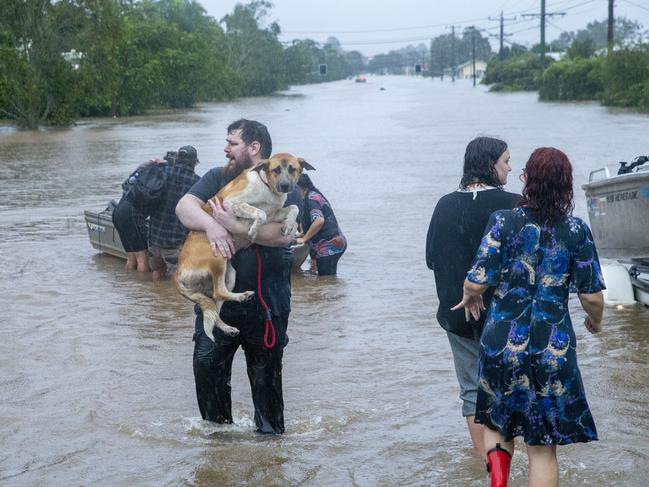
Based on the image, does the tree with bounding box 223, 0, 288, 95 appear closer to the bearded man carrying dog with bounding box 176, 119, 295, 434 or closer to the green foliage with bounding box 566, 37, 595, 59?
the green foliage with bounding box 566, 37, 595, 59

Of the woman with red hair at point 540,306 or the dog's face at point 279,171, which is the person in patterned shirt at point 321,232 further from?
→ the woman with red hair at point 540,306

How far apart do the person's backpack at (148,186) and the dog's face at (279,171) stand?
4.39 m

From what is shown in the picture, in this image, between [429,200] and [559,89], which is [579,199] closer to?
[429,200]

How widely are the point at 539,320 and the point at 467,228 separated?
0.85 meters

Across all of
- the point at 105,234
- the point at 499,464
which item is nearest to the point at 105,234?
the point at 105,234

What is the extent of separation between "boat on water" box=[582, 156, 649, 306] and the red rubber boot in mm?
5245

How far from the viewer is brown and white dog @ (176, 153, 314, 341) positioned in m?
5.70

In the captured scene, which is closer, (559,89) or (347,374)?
(347,374)

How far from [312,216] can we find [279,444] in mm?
5297

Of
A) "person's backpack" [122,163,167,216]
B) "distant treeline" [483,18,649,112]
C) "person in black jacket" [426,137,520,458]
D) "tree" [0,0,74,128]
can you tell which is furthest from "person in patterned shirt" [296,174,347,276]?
"distant treeline" [483,18,649,112]

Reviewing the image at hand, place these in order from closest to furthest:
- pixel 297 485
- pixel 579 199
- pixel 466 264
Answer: pixel 466 264
pixel 297 485
pixel 579 199

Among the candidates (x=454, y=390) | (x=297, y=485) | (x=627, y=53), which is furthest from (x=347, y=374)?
(x=627, y=53)

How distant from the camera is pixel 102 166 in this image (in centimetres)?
2748

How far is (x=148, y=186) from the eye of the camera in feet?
33.0
